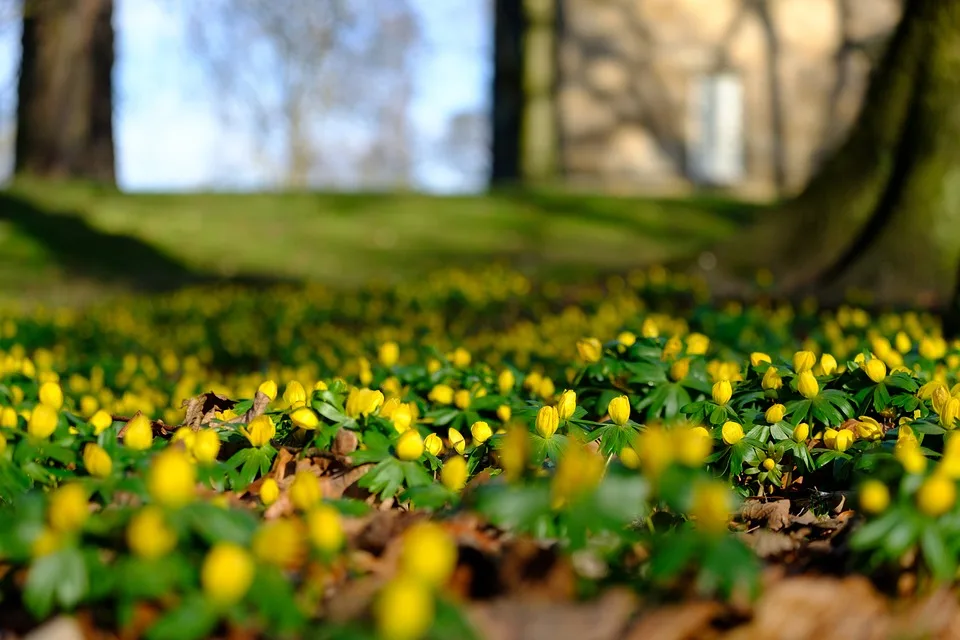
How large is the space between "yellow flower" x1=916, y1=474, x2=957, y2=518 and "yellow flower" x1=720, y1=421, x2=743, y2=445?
33.4 inches

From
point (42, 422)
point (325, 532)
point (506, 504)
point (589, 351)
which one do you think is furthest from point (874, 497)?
point (42, 422)

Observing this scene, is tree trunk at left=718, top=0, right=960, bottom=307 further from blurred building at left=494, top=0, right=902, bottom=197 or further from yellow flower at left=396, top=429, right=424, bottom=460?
blurred building at left=494, top=0, right=902, bottom=197

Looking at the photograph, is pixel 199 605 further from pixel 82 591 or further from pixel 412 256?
pixel 412 256

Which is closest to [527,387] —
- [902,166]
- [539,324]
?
[539,324]

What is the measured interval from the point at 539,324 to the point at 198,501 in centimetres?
594

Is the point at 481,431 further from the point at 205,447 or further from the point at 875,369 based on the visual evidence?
the point at 875,369

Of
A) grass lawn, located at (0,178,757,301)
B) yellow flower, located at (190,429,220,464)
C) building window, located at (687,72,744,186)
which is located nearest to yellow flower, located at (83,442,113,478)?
yellow flower, located at (190,429,220,464)

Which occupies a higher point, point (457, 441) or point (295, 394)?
point (295, 394)

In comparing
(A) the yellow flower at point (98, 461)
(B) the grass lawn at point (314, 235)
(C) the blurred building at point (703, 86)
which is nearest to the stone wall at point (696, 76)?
(C) the blurred building at point (703, 86)

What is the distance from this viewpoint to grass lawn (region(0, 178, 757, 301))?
12078 mm

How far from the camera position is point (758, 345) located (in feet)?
14.4

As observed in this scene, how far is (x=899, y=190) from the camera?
723 cm

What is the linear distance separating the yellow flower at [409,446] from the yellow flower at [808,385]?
3.58 feet

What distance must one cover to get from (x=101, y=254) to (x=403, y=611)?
12.4m
